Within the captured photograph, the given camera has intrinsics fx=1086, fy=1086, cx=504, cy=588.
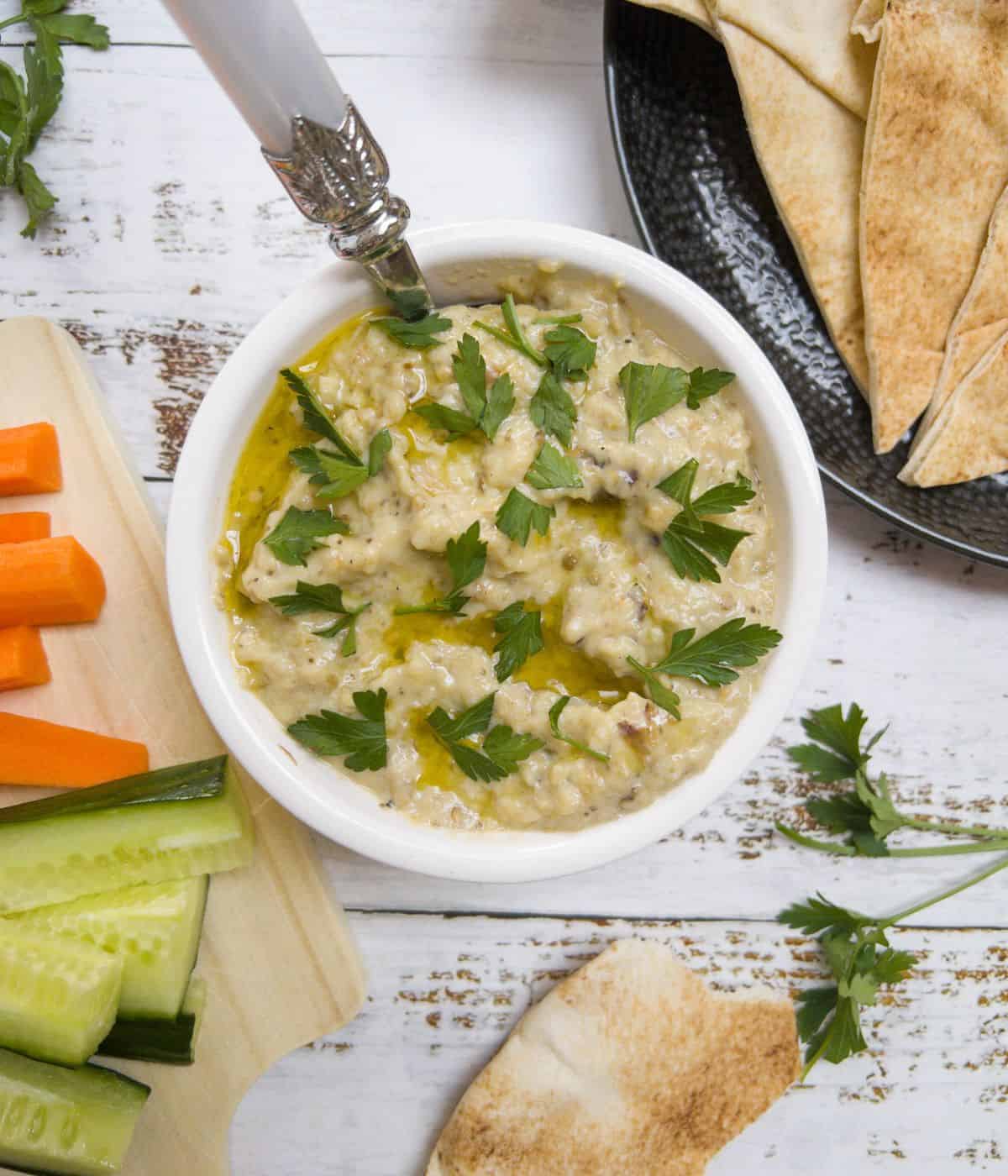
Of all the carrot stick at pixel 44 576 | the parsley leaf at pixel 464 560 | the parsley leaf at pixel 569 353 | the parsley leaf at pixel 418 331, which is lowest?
the carrot stick at pixel 44 576

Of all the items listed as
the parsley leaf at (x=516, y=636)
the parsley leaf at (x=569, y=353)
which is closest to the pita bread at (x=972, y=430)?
the parsley leaf at (x=569, y=353)

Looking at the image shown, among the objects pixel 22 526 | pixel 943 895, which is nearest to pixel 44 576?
pixel 22 526

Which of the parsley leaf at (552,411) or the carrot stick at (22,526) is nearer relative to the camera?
the parsley leaf at (552,411)

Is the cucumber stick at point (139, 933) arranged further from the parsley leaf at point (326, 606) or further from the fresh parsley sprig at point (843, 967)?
the fresh parsley sprig at point (843, 967)

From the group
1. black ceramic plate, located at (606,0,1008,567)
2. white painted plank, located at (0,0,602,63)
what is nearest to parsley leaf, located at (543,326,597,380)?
black ceramic plate, located at (606,0,1008,567)

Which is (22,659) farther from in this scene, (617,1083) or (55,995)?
(617,1083)

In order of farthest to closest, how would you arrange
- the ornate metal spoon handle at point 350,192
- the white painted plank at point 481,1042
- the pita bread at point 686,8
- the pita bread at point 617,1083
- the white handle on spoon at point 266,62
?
the white painted plank at point 481,1042 → the pita bread at point 617,1083 → the pita bread at point 686,8 → the ornate metal spoon handle at point 350,192 → the white handle on spoon at point 266,62

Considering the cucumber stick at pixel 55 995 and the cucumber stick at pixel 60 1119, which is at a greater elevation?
the cucumber stick at pixel 55 995

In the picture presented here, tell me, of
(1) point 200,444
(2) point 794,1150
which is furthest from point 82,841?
(2) point 794,1150
